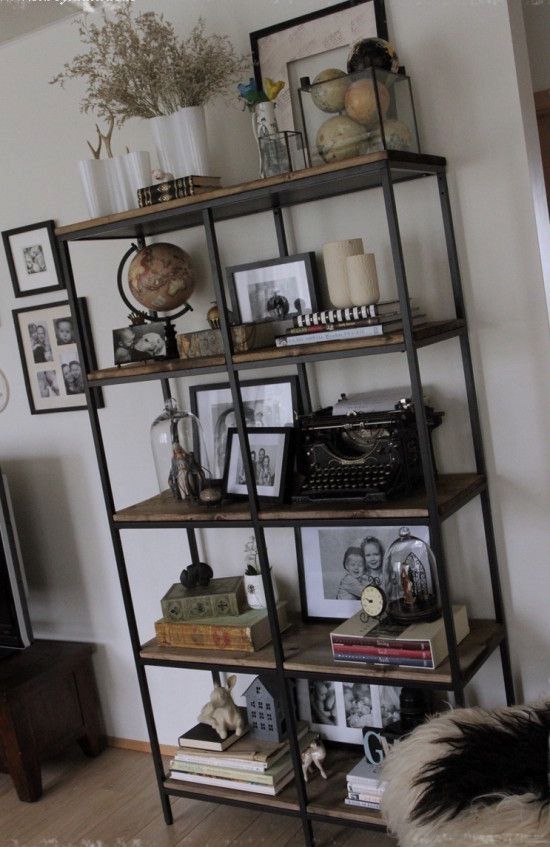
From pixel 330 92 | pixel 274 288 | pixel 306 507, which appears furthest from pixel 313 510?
pixel 330 92

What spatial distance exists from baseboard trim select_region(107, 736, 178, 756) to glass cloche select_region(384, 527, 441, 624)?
1219 mm

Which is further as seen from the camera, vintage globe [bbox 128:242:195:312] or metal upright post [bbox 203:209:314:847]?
vintage globe [bbox 128:242:195:312]

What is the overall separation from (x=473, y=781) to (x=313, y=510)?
0.72 m

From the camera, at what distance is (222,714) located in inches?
107

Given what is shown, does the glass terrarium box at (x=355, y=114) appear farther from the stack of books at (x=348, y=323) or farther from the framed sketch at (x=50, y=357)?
the framed sketch at (x=50, y=357)

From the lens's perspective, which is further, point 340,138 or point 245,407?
point 245,407

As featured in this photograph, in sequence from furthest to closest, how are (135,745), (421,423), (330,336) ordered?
(135,745)
(330,336)
(421,423)

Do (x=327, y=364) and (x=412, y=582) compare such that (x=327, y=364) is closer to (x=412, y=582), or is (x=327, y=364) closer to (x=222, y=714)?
(x=412, y=582)

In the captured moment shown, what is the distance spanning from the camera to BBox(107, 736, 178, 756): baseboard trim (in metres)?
3.17

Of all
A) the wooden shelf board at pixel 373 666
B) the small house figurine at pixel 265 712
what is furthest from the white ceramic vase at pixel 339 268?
the small house figurine at pixel 265 712

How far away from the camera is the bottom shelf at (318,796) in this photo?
2.39m

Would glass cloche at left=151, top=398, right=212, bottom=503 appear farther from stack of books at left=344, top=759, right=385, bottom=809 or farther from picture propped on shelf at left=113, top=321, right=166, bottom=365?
stack of books at left=344, top=759, right=385, bottom=809

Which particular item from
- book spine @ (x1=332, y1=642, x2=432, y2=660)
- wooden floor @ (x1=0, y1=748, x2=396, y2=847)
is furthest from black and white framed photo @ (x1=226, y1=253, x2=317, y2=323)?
wooden floor @ (x1=0, y1=748, x2=396, y2=847)

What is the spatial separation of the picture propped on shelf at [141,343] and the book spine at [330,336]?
0.41 metres
